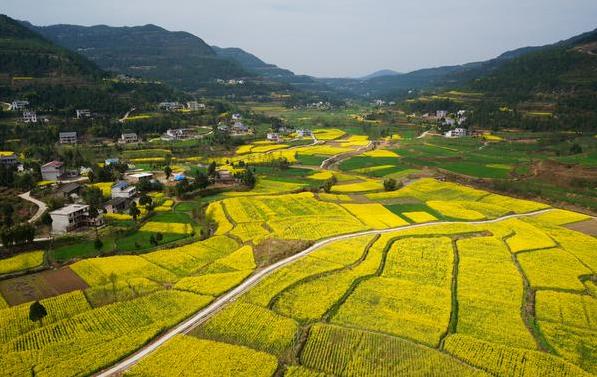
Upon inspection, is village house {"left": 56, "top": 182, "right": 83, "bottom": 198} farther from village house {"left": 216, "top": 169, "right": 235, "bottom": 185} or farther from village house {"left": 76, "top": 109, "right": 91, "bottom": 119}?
village house {"left": 76, "top": 109, "right": 91, "bottom": 119}

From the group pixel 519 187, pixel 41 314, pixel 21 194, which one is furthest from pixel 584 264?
pixel 21 194

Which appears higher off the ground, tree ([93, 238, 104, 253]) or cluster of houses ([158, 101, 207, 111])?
cluster of houses ([158, 101, 207, 111])

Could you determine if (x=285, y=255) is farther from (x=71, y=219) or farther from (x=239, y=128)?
(x=239, y=128)

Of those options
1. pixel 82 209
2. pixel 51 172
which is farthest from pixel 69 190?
pixel 51 172

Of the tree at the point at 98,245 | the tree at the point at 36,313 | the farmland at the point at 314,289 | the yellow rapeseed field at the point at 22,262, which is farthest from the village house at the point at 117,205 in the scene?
the tree at the point at 36,313

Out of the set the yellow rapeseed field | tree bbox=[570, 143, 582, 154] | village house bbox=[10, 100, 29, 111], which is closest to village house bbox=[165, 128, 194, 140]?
village house bbox=[10, 100, 29, 111]
